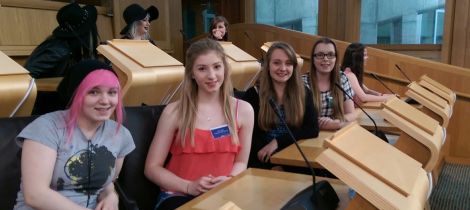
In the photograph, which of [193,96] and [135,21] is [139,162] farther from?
[135,21]

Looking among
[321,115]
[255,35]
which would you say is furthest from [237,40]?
[321,115]

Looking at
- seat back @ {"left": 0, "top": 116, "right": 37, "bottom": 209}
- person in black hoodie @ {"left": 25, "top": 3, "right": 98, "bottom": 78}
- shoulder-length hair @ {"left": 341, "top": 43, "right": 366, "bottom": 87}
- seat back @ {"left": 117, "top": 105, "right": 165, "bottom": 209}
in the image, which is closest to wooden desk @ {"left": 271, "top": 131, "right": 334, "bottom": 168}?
seat back @ {"left": 117, "top": 105, "right": 165, "bottom": 209}

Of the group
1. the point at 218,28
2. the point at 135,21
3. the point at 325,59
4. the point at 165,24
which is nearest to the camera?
the point at 325,59

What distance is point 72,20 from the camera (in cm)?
244

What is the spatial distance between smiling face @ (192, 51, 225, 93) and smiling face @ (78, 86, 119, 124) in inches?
17.9

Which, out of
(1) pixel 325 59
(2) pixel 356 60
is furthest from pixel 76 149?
(2) pixel 356 60

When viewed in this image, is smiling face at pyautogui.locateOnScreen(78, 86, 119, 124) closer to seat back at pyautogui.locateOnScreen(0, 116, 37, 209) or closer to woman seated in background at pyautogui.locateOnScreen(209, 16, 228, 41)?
seat back at pyautogui.locateOnScreen(0, 116, 37, 209)

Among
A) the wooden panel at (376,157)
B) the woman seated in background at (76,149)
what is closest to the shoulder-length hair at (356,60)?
the wooden panel at (376,157)

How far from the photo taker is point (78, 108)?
1228 millimetres

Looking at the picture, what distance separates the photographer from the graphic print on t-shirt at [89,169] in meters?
1.22

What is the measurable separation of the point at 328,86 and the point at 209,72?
3.91ft

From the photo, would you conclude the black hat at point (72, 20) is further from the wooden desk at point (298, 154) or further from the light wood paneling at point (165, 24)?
the light wood paneling at point (165, 24)

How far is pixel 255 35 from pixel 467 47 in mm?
2550

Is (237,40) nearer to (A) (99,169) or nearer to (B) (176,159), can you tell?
(B) (176,159)
